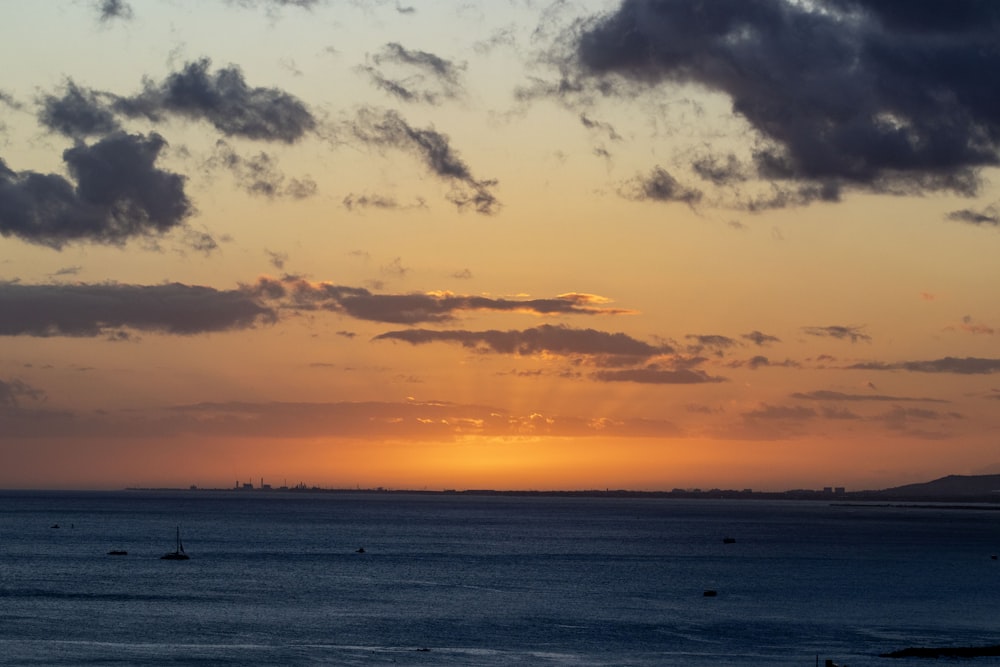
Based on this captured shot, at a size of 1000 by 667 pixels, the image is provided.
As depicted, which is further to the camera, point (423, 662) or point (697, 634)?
point (697, 634)

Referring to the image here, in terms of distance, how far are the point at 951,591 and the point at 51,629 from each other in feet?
329

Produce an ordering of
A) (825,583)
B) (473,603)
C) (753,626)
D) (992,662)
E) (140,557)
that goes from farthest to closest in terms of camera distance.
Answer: (140,557) < (825,583) < (473,603) < (753,626) < (992,662)

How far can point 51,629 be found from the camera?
352ft

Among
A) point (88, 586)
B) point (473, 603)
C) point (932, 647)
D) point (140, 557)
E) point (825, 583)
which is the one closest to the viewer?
point (932, 647)

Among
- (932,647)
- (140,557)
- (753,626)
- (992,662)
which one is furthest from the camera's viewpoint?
(140,557)

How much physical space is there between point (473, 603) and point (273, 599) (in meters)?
20.4

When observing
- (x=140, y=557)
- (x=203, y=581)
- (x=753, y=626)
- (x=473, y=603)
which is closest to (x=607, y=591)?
(x=473, y=603)

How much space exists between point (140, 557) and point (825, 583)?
98814 millimetres

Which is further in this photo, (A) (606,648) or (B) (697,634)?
(B) (697,634)

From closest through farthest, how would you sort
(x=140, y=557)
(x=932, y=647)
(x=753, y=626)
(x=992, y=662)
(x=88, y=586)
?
(x=992, y=662) → (x=932, y=647) → (x=753, y=626) → (x=88, y=586) → (x=140, y=557)

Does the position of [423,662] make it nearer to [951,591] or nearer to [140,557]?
[951,591]

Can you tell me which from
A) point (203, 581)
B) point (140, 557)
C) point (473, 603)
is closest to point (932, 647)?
point (473, 603)

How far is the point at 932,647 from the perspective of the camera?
100 meters

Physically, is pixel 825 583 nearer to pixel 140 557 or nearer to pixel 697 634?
pixel 697 634
